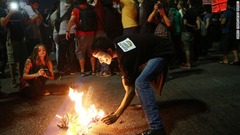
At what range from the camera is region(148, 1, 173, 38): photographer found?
7379 mm

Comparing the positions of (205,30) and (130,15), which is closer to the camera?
(130,15)

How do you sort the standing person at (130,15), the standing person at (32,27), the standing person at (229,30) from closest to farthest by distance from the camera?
the standing person at (130,15) < the standing person at (32,27) < the standing person at (229,30)

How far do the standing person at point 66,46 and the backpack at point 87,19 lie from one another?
2.27ft

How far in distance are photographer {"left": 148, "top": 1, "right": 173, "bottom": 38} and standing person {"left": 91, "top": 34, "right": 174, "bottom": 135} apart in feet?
10.7

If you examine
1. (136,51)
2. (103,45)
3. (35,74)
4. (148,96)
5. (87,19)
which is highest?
(87,19)

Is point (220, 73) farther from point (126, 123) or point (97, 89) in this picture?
point (126, 123)

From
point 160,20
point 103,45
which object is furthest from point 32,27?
point 103,45

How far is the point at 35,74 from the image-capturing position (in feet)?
21.2

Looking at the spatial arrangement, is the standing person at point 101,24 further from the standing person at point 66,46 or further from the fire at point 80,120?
the fire at point 80,120

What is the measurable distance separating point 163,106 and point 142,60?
176 cm

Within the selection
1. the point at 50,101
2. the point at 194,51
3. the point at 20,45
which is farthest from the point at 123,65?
the point at 194,51

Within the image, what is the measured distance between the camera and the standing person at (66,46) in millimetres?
8758

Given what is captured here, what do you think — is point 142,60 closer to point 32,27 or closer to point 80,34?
point 80,34

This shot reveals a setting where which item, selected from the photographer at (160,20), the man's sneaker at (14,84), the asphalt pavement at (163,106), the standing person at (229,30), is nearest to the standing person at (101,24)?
the asphalt pavement at (163,106)
